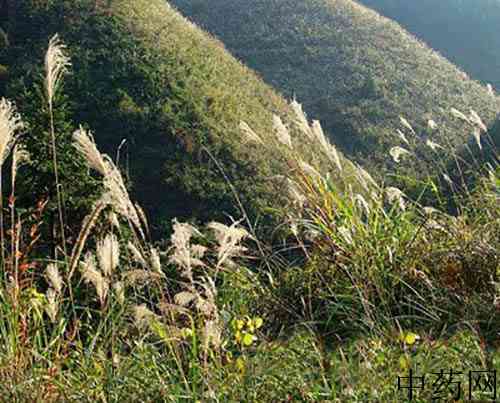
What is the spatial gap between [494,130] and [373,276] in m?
34.2

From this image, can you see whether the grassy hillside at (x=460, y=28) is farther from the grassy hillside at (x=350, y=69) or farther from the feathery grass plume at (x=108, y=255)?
the feathery grass plume at (x=108, y=255)

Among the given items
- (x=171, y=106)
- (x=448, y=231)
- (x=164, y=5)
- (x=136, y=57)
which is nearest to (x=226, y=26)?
(x=164, y=5)

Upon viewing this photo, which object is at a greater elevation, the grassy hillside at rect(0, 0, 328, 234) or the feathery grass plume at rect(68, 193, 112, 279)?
the feathery grass plume at rect(68, 193, 112, 279)

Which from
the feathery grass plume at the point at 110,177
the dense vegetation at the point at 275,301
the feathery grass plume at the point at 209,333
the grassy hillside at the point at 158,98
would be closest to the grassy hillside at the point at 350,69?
the grassy hillside at the point at 158,98

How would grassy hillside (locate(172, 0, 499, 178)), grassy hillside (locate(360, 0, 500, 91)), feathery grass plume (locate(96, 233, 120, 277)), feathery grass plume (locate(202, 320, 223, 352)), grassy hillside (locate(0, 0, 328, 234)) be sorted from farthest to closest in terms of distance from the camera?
1. grassy hillside (locate(360, 0, 500, 91))
2. grassy hillside (locate(172, 0, 499, 178))
3. grassy hillside (locate(0, 0, 328, 234))
4. feathery grass plume (locate(96, 233, 120, 277))
5. feathery grass plume (locate(202, 320, 223, 352))

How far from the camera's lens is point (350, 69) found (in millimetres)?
45125

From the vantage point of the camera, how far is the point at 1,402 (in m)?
3.03

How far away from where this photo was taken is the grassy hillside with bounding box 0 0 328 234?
23.8m

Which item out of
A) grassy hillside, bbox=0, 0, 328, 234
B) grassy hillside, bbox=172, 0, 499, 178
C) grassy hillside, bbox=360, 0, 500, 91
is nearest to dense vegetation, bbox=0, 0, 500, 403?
grassy hillside, bbox=0, 0, 328, 234

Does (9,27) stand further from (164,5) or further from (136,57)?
(164,5)

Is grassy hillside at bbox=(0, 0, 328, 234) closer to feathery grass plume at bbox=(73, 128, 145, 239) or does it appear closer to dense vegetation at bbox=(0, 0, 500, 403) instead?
dense vegetation at bbox=(0, 0, 500, 403)

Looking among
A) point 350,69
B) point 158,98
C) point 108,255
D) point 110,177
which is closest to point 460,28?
point 350,69

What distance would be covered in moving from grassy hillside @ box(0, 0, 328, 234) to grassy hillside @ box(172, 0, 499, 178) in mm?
5341

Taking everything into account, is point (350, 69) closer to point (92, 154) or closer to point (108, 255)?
point (92, 154)
